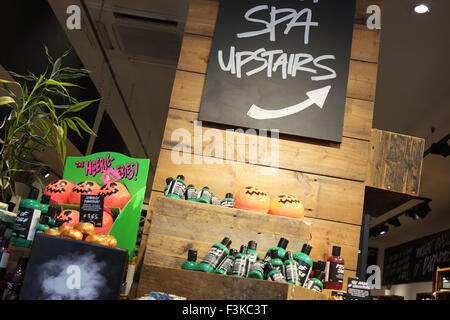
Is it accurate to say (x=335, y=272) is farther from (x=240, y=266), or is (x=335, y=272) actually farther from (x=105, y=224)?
(x=105, y=224)

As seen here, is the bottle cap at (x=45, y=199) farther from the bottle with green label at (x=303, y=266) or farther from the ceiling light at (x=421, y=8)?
the ceiling light at (x=421, y=8)

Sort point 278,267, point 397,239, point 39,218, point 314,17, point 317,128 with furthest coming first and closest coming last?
point 397,239 < point 314,17 < point 317,128 < point 39,218 < point 278,267

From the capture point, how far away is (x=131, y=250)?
2.14m

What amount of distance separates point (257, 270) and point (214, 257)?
17 centimetres

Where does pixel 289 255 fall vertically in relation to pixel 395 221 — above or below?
below

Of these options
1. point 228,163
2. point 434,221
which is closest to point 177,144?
point 228,163

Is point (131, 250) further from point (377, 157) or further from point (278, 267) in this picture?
point (377, 157)

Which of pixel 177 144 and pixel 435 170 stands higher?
pixel 435 170

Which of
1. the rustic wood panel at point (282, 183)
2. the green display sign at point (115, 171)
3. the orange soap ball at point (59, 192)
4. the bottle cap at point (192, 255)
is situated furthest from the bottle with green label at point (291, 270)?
the orange soap ball at point (59, 192)

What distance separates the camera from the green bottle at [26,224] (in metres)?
1.87

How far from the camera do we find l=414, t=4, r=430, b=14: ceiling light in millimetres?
3609

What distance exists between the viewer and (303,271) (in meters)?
1.70

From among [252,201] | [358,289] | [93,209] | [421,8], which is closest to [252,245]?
[252,201]
